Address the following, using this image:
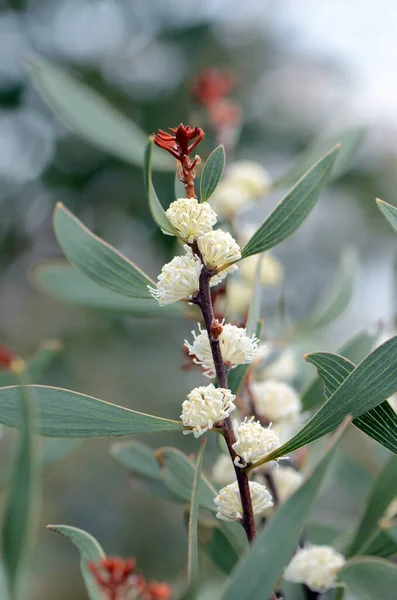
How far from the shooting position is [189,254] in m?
0.48

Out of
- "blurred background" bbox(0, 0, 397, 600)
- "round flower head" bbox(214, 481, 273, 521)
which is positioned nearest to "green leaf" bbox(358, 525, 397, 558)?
"round flower head" bbox(214, 481, 273, 521)

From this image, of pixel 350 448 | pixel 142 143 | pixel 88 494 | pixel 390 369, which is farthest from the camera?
pixel 88 494

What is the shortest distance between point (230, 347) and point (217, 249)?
75 millimetres

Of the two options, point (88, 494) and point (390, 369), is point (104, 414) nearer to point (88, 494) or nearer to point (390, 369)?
point (390, 369)

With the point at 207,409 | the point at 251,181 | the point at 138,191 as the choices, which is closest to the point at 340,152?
the point at 251,181

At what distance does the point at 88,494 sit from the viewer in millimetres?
2252

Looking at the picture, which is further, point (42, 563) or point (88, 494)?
point (88, 494)

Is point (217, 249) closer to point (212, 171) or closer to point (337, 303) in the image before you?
point (212, 171)

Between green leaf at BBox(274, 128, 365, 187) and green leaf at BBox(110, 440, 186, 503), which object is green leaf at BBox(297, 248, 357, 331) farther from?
green leaf at BBox(110, 440, 186, 503)

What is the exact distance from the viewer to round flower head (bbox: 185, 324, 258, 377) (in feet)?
1.59

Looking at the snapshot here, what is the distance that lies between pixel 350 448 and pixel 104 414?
1526 millimetres

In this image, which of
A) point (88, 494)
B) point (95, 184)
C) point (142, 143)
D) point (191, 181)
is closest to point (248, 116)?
point (95, 184)

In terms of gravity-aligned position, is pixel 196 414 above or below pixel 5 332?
below

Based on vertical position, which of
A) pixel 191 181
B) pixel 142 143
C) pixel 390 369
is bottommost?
pixel 390 369
